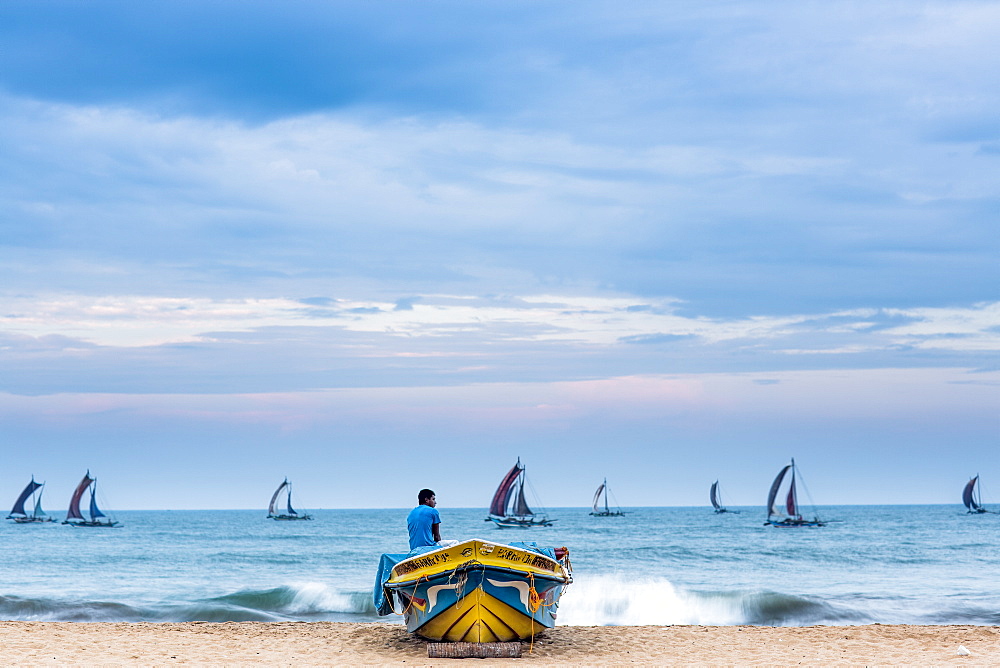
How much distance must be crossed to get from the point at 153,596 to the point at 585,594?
1104 cm

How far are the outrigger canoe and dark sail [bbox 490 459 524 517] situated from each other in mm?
49879

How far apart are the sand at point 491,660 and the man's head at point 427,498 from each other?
6.58 feet

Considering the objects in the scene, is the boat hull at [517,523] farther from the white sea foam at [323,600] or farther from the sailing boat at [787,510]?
the white sea foam at [323,600]

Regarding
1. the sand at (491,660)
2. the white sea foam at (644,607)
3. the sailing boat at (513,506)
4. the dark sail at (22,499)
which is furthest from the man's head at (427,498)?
the dark sail at (22,499)

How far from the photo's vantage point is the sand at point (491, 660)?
12617 mm

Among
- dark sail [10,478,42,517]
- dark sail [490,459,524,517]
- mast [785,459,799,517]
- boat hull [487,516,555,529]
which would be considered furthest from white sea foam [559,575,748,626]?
dark sail [10,478,42,517]

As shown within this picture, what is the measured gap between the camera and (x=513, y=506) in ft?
222

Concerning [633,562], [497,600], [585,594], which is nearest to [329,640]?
[497,600]

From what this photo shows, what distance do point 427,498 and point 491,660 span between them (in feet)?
7.31

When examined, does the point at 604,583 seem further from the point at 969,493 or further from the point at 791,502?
the point at 969,493

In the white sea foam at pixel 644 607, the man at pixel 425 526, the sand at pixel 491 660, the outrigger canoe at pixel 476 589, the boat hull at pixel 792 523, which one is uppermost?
the man at pixel 425 526

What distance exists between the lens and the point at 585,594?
70.7ft

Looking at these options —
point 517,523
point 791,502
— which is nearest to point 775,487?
point 791,502

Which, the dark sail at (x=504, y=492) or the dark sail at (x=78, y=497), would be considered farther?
the dark sail at (x=78, y=497)
